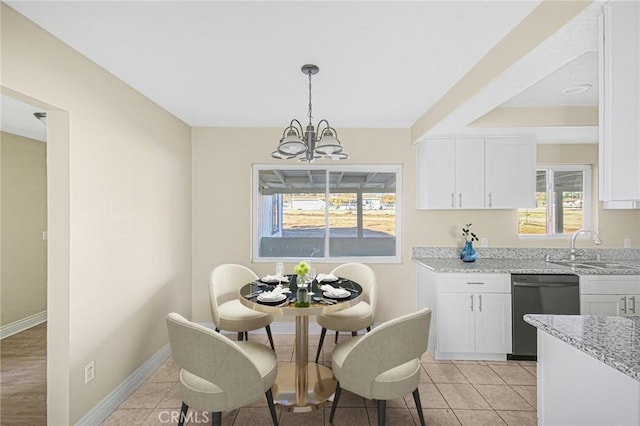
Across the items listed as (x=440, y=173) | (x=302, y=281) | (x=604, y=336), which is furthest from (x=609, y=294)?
(x=302, y=281)

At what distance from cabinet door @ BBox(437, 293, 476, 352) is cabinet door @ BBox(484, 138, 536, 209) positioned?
1125 millimetres

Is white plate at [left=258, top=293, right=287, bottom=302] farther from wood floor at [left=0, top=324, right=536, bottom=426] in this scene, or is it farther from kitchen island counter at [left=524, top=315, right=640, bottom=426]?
kitchen island counter at [left=524, top=315, right=640, bottom=426]

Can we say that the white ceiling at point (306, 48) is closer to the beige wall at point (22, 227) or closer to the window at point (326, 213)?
the window at point (326, 213)

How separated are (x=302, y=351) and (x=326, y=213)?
189 centimetres

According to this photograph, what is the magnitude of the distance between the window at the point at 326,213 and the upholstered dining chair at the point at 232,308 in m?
0.59

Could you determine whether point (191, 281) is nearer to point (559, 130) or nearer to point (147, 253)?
point (147, 253)

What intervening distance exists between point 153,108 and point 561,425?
11.7 feet

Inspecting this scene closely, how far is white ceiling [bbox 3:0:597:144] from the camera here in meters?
1.60

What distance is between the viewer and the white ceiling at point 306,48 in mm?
1601

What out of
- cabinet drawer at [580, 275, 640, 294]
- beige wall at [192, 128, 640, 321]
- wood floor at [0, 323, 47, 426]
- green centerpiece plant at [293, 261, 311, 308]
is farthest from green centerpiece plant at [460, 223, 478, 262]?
wood floor at [0, 323, 47, 426]

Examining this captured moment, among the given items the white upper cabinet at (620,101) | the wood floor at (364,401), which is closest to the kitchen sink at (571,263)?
the wood floor at (364,401)

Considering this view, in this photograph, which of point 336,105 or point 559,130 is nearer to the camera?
point 336,105

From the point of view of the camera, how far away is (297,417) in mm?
2289

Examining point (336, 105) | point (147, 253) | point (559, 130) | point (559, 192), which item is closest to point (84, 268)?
point (147, 253)
